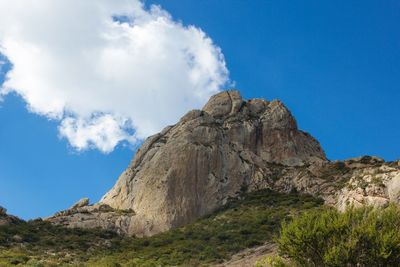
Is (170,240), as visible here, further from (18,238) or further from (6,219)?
(6,219)

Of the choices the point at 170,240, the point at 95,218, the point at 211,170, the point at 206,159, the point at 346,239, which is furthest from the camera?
the point at 206,159

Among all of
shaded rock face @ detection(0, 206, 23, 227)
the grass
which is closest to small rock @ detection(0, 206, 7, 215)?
shaded rock face @ detection(0, 206, 23, 227)

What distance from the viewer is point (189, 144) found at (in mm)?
91625

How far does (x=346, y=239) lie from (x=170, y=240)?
1557 inches

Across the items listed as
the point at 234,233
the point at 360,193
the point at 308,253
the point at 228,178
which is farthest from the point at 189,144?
the point at 308,253

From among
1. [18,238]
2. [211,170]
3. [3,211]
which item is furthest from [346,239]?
[3,211]

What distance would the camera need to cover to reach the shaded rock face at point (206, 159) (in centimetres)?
8488

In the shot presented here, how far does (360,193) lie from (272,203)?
23.7m

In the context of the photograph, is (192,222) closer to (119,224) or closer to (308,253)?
(119,224)

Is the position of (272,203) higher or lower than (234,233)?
higher

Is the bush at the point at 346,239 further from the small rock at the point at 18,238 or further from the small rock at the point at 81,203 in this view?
Answer: the small rock at the point at 81,203

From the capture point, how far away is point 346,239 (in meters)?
35.9

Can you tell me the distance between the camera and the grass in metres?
59.9

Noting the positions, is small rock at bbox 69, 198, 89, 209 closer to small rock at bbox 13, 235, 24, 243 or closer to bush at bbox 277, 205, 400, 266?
small rock at bbox 13, 235, 24, 243
